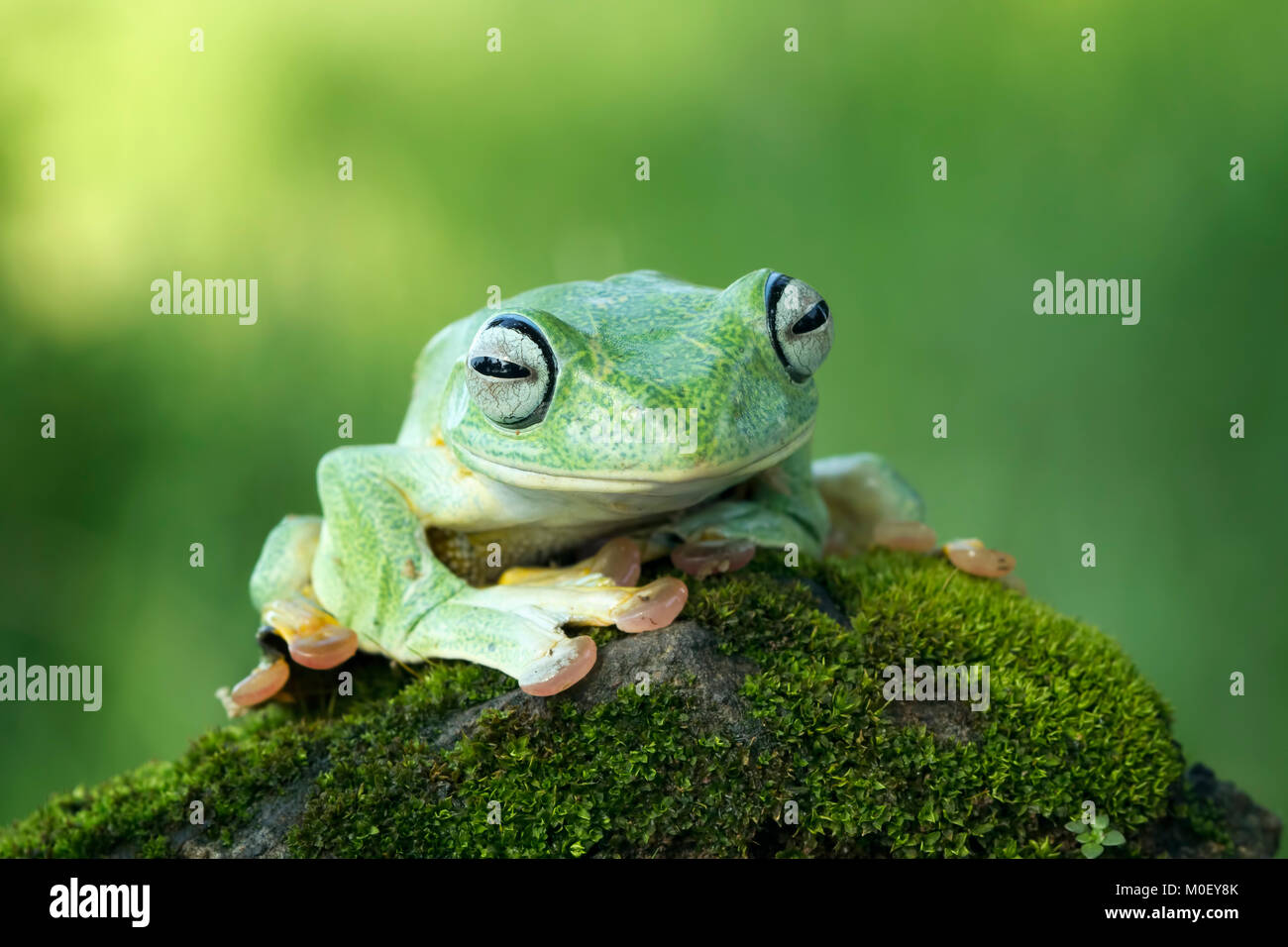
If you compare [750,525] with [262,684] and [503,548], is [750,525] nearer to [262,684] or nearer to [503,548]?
[503,548]

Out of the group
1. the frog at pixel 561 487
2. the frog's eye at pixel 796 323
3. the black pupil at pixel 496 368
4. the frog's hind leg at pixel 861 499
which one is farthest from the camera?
the frog's hind leg at pixel 861 499

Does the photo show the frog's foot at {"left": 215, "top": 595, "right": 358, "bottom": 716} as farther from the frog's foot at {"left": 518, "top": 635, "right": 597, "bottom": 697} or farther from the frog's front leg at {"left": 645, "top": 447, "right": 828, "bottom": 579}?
the frog's front leg at {"left": 645, "top": 447, "right": 828, "bottom": 579}

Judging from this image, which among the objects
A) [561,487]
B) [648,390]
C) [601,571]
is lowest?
[601,571]

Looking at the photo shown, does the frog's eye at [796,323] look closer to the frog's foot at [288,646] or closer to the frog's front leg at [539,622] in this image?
the frog's front leg at [539,622]

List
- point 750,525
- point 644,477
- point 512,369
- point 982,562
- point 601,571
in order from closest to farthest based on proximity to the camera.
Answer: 1. point 644,477
2. point 512,369
3. point 601,571
4. point 750,525
5. point 982,562

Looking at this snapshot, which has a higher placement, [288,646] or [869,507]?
[869,507]

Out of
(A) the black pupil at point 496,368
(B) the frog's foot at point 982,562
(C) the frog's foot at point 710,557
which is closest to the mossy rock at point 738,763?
(C) the frog's foot at point 710,557

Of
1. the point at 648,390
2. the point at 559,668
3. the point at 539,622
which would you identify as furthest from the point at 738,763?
the point at 648,390

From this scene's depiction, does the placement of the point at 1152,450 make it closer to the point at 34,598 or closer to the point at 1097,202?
the point at 1097,202
